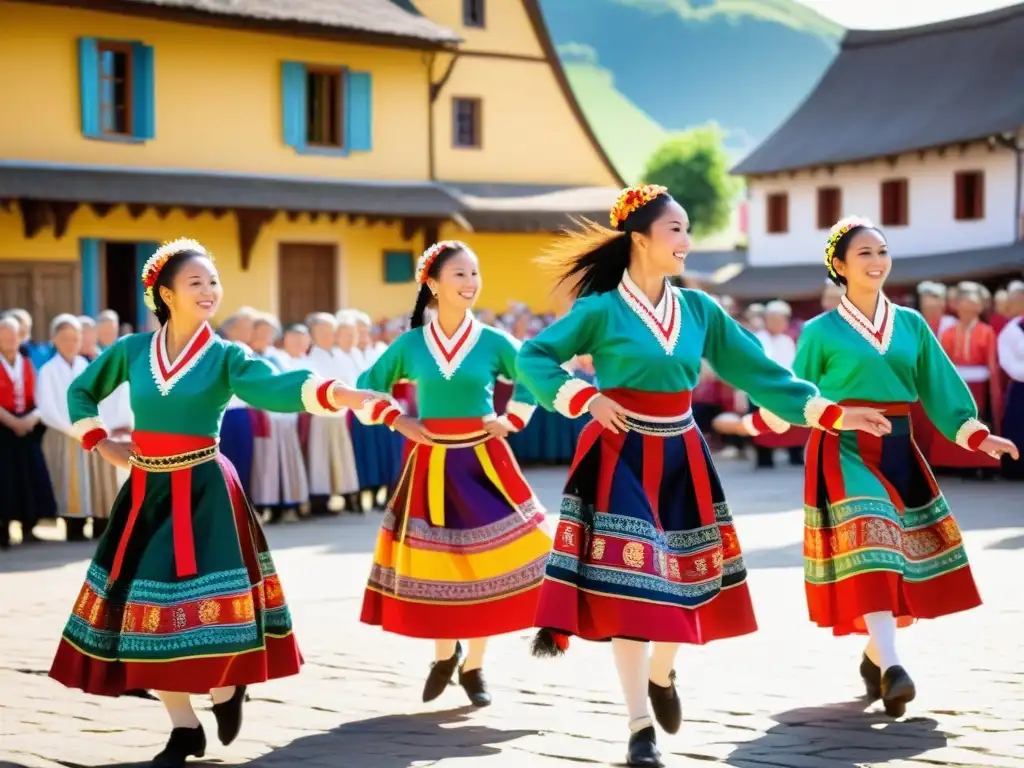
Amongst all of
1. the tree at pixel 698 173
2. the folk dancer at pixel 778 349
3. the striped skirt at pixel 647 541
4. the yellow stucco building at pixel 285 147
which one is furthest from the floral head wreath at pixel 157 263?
the tree at pixel 698 173

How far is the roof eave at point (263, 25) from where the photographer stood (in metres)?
22.0

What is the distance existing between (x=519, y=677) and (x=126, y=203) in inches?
628

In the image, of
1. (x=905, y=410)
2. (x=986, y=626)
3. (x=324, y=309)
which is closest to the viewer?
(x=905, y=410)

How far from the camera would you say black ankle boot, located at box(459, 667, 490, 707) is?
717 cm

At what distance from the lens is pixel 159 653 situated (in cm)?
614

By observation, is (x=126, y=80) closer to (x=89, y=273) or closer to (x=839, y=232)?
(x=89, y=273)

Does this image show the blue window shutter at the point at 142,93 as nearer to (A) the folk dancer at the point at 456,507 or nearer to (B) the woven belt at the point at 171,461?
(A) the folk dancer at the point at 456,507

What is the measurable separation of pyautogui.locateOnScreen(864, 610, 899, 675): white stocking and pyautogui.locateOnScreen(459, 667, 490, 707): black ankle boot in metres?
1.57

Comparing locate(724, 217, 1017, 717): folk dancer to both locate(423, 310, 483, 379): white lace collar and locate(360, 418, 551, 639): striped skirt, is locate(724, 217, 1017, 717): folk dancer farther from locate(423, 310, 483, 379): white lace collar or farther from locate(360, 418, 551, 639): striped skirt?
locate(423, 310, 483, 379): white lace collar

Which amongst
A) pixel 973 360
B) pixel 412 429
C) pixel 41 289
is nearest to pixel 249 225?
pixel 41 289

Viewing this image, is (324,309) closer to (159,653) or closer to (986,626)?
(986,626)

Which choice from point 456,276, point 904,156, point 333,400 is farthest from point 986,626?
point 904,156

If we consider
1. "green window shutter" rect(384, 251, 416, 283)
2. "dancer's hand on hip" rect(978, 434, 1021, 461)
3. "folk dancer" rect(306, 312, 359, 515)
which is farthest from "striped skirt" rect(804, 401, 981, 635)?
"green window shutter" rect(384, 251, 416, 283)

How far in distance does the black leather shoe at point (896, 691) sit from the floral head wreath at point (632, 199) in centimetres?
196
